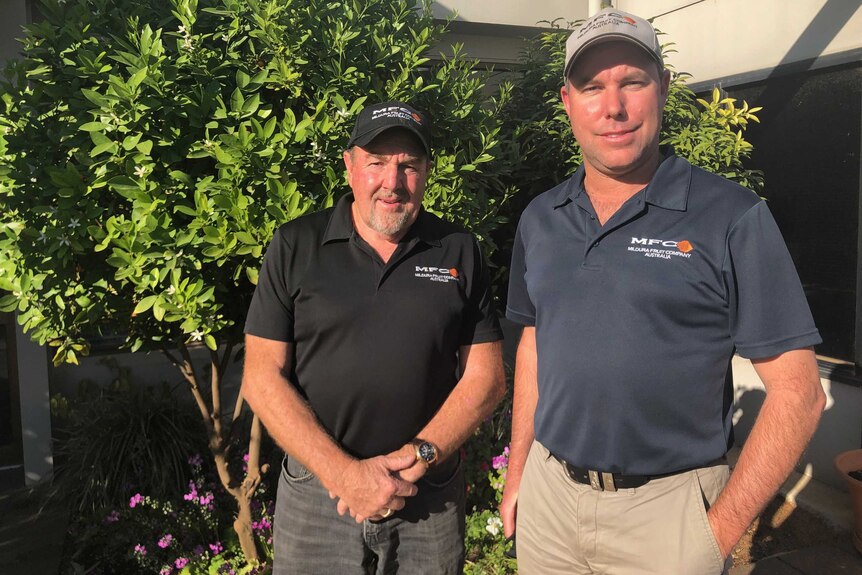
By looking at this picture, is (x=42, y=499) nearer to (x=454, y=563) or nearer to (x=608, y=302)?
(x=454, y=563)

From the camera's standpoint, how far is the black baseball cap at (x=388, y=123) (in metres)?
2.30

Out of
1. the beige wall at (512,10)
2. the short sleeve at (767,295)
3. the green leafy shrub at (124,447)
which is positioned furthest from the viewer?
the beige wall at (512,10)

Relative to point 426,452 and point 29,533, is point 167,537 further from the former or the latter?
point 426,452

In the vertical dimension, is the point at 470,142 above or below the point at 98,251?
above

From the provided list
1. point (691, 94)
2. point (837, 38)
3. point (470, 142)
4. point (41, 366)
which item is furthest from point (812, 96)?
point (41, 366)

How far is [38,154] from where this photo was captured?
2.94m

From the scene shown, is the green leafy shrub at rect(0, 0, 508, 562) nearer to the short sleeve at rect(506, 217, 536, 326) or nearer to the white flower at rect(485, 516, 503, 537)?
the short sleeve at rect(506, 217, 536, 326)

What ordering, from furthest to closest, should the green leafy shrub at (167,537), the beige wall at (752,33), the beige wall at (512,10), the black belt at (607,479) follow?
1. the beige wall at (512,10)
2. the beige wall at (752,33)
3. the green leafy shrub at (167,537)
4. the black belt at (607,479)

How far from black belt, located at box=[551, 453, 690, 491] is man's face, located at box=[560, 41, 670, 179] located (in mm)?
910

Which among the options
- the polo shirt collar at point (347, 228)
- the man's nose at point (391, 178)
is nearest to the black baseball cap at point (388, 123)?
the man's nose at point (391, 178)

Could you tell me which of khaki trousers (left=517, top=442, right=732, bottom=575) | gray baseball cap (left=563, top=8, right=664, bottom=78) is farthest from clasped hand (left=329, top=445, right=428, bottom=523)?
gray baseball cap (left=563, top=8, right=664, bottom=78)

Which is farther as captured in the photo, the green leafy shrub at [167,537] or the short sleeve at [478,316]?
the green leafy shrub at [167,537]

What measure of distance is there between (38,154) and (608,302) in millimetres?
2478

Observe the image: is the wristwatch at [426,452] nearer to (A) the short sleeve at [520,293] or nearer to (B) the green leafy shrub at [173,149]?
(A) the short sleeve at [520,293]
